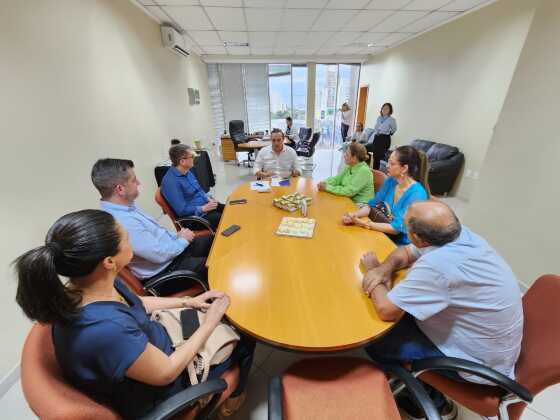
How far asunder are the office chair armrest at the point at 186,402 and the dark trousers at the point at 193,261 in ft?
2.55

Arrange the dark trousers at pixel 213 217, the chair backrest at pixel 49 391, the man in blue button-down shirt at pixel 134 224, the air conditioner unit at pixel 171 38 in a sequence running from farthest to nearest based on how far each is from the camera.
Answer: the air conditioner unit at pixel 171 38 < the dark trousers at pixel 213 217 < the man in blue button-down shirt at pixel 134 224 < the chair backrest at pixel 49 391

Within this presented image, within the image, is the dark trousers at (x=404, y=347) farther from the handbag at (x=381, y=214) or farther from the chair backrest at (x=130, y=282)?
the chair backrest at (x=130, y=282)

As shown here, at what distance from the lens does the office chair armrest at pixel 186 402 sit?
775mm

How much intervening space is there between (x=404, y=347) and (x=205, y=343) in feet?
3.00

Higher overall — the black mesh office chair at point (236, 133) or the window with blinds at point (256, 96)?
the window with blinds at point (256, 96)

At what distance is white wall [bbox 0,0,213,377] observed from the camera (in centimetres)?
159

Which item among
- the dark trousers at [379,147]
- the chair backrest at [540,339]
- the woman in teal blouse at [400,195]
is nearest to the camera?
the chair backrest at [540,339]

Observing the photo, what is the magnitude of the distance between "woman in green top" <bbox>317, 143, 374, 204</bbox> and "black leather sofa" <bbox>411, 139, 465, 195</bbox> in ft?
8.31

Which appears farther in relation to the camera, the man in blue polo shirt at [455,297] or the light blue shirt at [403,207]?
the light blue shirt at [403,207]

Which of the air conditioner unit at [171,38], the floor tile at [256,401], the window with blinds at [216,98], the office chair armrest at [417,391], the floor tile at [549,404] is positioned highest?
the air conditioner unit at [171,38]

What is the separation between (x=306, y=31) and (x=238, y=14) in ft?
5.22

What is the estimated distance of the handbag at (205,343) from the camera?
99 centimetres

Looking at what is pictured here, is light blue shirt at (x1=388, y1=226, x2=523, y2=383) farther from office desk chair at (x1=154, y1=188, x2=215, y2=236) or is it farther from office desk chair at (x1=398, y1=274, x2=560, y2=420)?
office desk chair at (x1=154, y1=188, x2=215, y2=236)

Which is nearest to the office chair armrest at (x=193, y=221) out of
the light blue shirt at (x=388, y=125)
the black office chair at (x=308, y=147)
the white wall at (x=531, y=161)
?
the white wall at (x=531, y=161)
